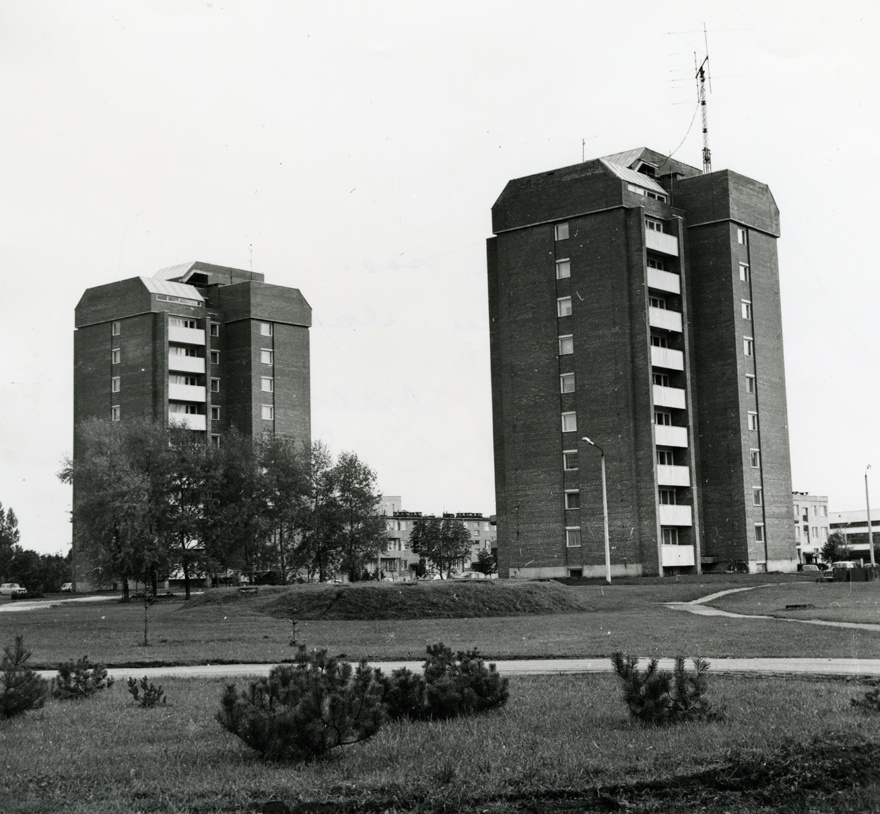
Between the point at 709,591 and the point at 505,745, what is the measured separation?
40256 mm

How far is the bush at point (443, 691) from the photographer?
13039 mm

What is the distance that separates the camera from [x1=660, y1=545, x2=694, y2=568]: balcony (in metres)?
67.3

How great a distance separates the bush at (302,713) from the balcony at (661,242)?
201 ft

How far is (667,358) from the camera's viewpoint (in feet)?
232

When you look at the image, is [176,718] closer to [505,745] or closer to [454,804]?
[505,745]

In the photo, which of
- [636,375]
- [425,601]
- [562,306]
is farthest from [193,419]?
[425,601]

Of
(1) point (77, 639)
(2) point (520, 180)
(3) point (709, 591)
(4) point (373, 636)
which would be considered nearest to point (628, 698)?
(4) point (373, 636)

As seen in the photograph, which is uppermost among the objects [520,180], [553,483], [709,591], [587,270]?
[520,180]

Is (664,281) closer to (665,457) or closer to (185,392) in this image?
(665,457)

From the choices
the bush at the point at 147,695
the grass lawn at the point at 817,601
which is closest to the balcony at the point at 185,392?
the grass lawn at the point at 817,601

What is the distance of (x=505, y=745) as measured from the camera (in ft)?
36.5

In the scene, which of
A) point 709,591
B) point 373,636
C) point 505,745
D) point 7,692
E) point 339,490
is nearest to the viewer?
point 505,745

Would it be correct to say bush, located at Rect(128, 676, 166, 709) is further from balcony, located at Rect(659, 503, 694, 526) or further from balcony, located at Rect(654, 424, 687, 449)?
balcony, located at Rect(654, 424, 687, 449)

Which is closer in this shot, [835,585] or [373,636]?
[373,636]
